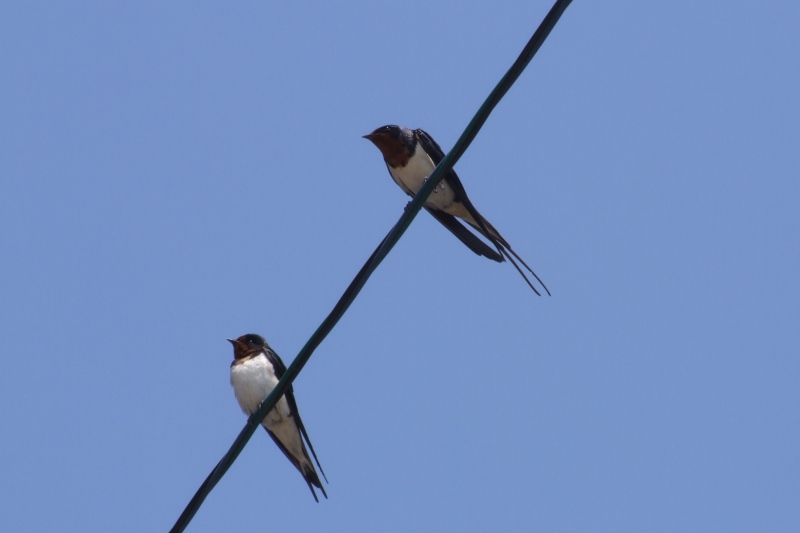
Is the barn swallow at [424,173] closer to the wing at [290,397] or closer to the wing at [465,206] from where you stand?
the wing at [465,206]

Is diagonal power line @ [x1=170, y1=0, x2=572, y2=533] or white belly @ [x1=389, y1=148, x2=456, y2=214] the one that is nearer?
diagonal power line @ [x1=170, y1=0, x2=572, y2=533]

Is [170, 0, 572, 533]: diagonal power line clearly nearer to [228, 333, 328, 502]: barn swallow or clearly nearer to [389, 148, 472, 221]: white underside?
[228, 333, 328, 502]: barn swallow

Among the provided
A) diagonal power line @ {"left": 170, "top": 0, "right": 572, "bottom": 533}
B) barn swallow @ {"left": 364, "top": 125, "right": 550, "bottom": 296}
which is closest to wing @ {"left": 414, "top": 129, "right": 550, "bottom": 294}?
barn swallow @ {"left": 364, "top": 125, "right": 550, "bottom": 296}

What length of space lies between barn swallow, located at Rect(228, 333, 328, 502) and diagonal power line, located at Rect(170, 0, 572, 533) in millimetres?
2115

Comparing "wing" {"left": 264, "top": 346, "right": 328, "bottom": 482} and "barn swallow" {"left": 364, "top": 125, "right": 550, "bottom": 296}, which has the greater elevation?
"barn swallow" {"left": 364, "top": 125, "right": 550, "bottom": 296}

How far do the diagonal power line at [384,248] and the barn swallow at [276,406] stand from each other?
6.94 feet

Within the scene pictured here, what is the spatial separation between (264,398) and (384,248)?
2750 millimetres

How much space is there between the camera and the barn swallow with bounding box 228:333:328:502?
611cm

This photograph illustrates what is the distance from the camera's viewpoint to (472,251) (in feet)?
19.3

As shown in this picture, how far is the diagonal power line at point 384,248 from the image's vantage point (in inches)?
131

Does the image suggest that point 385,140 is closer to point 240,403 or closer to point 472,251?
point 472,251

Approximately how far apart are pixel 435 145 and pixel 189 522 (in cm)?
320

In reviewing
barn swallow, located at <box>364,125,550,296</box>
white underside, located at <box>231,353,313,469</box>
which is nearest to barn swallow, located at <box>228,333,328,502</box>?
white underside, located at <box>231,353,313,469</box>

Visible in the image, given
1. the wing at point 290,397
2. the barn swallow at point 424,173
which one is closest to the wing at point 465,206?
the barn swallow at point 424,173
